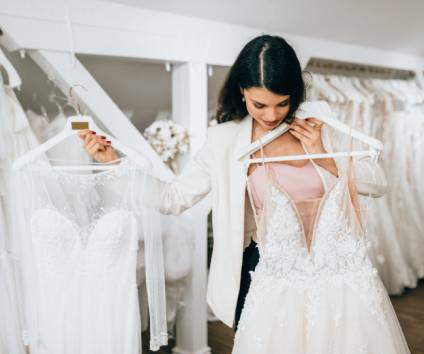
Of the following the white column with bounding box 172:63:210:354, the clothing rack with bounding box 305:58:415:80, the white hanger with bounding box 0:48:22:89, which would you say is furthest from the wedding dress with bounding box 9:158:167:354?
the clothing rack with bounding box 305:58:415:80

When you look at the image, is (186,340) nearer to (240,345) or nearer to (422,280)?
(240,345)

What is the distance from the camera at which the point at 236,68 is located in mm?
1628

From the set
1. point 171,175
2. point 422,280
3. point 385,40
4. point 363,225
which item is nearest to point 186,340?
point 171,175

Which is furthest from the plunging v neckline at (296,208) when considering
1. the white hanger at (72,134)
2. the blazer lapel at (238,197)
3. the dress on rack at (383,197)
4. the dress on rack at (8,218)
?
the dress on rack at (383,197)

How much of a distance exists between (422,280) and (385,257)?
62 centimetres

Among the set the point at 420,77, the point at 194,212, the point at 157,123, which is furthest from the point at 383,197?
the point at 157,123

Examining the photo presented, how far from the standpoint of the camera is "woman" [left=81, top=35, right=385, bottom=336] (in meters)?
1.53

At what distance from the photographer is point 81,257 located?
178 cm

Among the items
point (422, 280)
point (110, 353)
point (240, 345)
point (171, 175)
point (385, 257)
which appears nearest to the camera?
point (240, 345)

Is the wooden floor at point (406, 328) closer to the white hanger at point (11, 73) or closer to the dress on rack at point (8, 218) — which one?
the dress on rack at point (8, 218)

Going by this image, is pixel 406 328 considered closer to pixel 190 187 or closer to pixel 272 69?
Result: pixel 190 187

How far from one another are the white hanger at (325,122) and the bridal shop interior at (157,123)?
0.05m

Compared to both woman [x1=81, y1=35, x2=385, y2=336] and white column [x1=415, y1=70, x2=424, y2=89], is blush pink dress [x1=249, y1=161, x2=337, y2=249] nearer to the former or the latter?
woman [x1=81, y1=35, x2=385, y2=336]

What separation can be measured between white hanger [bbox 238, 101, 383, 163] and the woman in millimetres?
28
